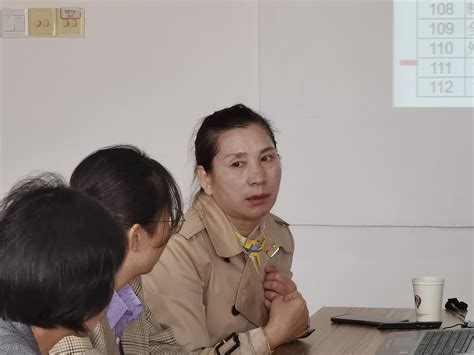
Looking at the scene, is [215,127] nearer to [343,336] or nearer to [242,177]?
[242,177]

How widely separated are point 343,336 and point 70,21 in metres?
2.46

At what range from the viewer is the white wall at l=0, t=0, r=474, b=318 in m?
4.09

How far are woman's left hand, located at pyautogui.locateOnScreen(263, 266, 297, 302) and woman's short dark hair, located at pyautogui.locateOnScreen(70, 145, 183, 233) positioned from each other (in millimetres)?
749

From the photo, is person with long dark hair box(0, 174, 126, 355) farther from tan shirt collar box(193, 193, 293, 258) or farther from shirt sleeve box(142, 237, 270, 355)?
tan shirt collar box(193, 193, 293, 258)

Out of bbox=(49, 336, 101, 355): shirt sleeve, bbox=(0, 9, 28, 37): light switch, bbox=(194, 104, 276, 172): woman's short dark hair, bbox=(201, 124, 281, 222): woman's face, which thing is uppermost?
bbox=(0, 9, 28, 37): light switch

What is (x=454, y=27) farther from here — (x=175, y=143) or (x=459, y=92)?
(x=175, y=143)

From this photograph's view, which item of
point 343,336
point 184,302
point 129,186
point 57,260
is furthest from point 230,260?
point 57,260

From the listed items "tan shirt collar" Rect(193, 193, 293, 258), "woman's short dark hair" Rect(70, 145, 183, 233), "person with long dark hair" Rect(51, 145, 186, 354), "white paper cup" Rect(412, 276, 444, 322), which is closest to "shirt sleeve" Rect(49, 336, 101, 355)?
"person with long dark hair" Rect(51, 145, 186, 354)

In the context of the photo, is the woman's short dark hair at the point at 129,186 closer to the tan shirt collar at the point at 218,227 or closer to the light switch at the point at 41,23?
the tan shirt collar at the point at 218,227

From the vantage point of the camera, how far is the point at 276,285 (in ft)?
8.18

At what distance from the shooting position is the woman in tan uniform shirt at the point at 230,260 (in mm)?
2279

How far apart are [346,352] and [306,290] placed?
6.65 ft

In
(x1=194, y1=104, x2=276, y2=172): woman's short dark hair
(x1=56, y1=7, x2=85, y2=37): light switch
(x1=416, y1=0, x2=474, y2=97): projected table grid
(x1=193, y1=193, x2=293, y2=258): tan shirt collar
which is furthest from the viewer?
(x1=56, y1=7, x2=85, y2=37): light switch

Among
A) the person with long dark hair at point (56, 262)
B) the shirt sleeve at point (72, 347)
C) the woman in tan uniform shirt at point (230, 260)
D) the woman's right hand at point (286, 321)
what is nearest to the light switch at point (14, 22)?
the woman in tan uniform shirt at point (230, 260)
